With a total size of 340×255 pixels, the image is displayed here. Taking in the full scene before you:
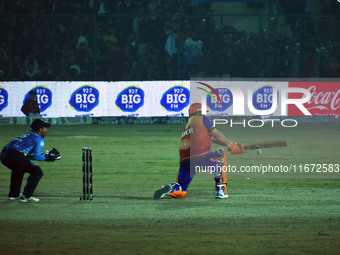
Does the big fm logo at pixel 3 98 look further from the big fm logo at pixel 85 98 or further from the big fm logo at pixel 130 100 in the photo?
the big fm logo at pixel 130 100

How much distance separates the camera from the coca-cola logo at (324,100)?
27.3 meters

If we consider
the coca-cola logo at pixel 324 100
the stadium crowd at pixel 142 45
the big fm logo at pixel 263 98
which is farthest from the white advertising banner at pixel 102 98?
the coca-cola logo at pixel 324 100

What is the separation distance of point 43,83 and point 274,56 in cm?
1004

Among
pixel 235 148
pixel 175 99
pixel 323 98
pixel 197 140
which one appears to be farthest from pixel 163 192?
pixel 323 98

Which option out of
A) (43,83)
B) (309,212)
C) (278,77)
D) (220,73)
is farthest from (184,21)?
(309,212)

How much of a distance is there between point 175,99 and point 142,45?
3.39 meters

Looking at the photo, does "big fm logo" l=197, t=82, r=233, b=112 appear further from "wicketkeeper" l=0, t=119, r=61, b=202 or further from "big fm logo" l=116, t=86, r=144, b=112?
"wicketkeeper" l=0, t=119, r=61, b=202

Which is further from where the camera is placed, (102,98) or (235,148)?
(102,98)

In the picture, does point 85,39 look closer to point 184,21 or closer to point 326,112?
point 184,21

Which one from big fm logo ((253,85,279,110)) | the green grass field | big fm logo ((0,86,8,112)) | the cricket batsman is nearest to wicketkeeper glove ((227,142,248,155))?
the cricket batsman

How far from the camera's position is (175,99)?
27.0 meters

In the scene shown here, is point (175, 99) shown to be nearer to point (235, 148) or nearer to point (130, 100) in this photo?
point (130, 100)

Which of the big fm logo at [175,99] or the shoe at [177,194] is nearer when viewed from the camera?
the shoe at [177,194]

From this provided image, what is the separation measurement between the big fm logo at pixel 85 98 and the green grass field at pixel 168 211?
7003 mm
